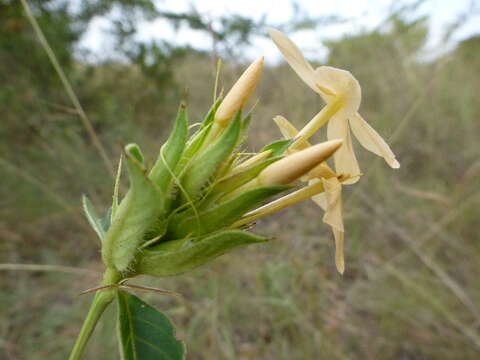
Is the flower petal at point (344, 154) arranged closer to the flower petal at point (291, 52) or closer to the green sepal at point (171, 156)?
the flower petal at point (291, 52)

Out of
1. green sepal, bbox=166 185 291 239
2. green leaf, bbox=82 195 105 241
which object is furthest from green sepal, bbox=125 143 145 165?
green leaf, bbox=82 195 105 241

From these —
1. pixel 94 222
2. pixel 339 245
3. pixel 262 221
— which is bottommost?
pixel 262 221

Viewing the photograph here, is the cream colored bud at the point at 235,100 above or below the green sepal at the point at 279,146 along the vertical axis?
above

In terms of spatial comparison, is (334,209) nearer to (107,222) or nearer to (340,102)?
(340,102)

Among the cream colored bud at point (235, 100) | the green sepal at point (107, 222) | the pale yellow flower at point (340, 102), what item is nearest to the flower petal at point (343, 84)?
the pale yellow flower at point (340, 102)

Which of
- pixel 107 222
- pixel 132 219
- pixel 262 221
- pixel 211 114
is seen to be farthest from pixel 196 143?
pixel 262 221

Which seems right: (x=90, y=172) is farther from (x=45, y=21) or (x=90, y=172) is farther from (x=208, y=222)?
(x=208, y=222)
